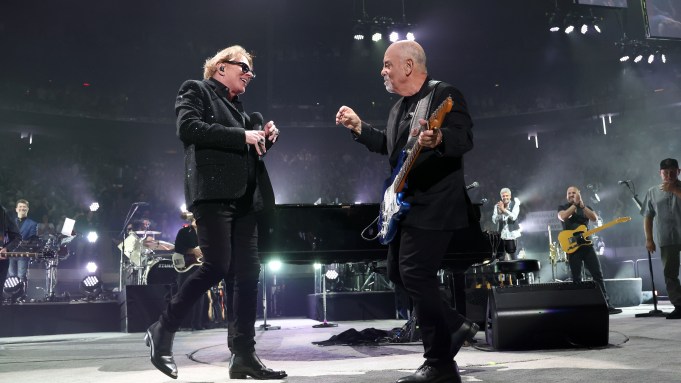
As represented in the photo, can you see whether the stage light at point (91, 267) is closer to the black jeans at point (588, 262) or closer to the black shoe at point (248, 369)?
the black jeans at point (588, 262)

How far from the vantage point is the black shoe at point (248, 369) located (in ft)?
9.01

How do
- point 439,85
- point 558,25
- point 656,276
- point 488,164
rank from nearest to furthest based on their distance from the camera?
point 439,85
point 656,276
point 558,25
point 488,164

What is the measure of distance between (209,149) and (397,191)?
3.28ft

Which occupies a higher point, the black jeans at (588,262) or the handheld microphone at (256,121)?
the handheld microphone at (256,121)

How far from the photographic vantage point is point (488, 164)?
56.9ft

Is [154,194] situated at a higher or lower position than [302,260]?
higher

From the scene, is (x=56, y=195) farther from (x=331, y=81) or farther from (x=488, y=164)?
(x=488, y=164)

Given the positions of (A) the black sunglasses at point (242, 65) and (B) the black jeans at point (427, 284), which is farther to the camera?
(A) the black sunglasses at point (242, 65)

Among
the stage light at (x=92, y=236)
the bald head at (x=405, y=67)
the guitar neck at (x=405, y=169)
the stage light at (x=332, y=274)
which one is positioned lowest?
the stage light at (x=332, y=274)

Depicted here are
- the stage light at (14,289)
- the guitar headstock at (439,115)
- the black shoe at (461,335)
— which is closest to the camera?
the guitar headstock at (439,115)

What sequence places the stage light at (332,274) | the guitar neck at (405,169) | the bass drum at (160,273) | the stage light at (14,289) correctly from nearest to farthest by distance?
the guitar neck at (405,169)
the bass drum at (160,273)
the stage light at (14,289)
the stage light at (332,274)

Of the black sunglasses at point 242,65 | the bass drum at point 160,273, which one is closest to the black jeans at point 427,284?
the black sunglasses at point 242,65

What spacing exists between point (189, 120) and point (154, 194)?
1411cm

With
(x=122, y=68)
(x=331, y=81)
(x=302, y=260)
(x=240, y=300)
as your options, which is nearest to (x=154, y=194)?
(x=122, y=68)
